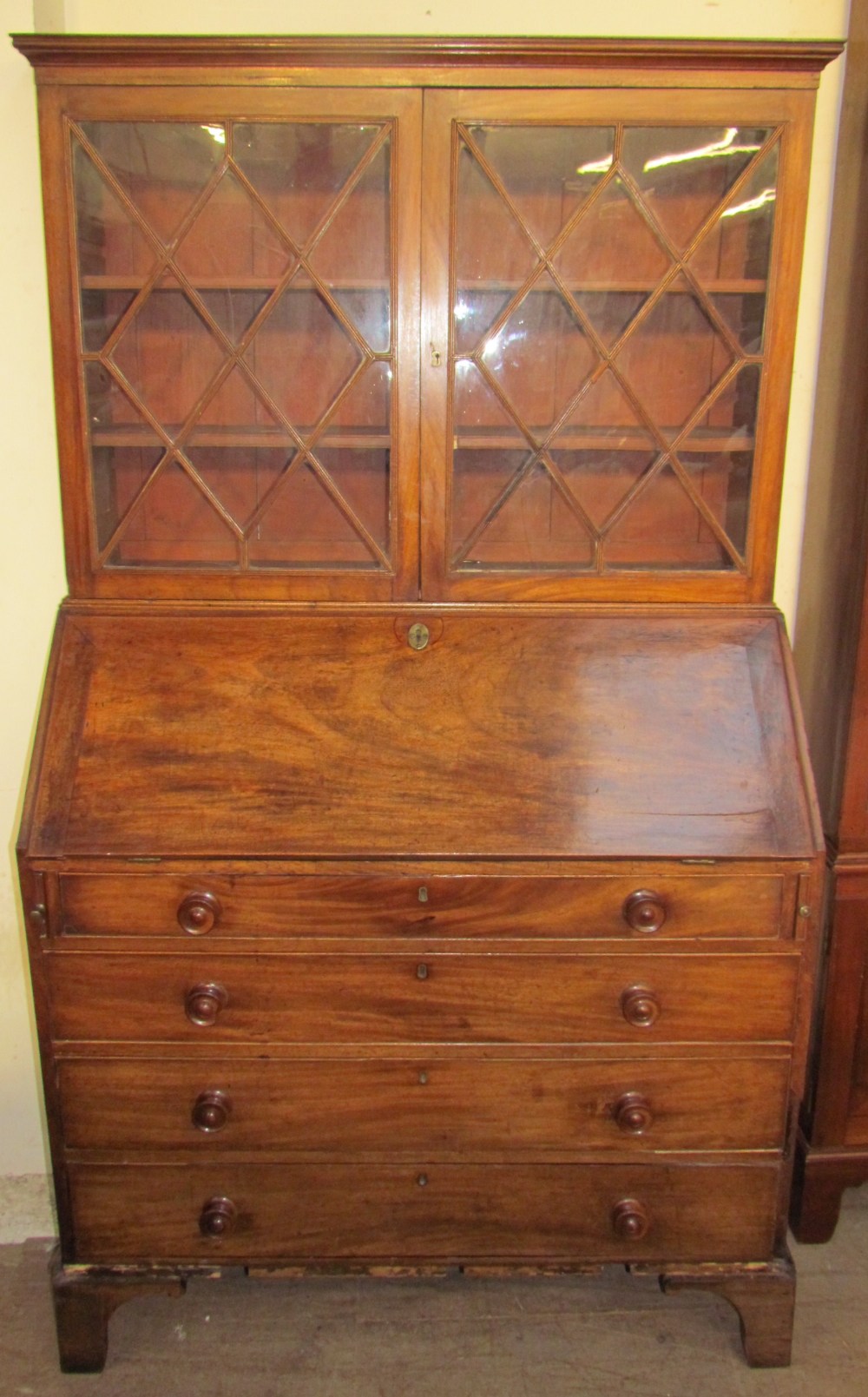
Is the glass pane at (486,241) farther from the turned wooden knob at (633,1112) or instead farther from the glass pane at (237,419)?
the turned wooden knob at (633,1112)

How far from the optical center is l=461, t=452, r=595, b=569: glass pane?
5.78 feet

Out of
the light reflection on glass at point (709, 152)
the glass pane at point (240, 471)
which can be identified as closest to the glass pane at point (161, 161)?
the glass pane at point (240, 471)

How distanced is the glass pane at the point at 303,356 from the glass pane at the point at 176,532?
224 mm

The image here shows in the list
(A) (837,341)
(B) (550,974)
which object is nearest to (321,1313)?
(B) (550,974)

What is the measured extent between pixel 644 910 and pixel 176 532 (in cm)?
103

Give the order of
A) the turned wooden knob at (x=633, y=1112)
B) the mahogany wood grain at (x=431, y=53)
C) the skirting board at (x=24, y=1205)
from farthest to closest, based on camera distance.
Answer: the skirting board at (x=24, y=1205) < the turned wooden knob at (x=633, y=1112) < the mahogany wood grain at (x=431, y=53)

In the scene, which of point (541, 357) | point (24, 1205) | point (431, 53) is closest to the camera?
point (431, 53)

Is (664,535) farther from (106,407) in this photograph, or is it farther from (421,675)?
(106,407)

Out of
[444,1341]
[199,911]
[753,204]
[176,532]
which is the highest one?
[753,204]

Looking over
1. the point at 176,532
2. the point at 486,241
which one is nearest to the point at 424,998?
the point at 176,532

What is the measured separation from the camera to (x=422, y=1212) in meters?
1.69

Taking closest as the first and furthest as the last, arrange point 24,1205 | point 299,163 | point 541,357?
point 299,163, point 541,357, point 24,1205

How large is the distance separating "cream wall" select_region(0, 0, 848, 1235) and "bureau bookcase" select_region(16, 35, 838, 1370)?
19cm

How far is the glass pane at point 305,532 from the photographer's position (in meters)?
1.76
